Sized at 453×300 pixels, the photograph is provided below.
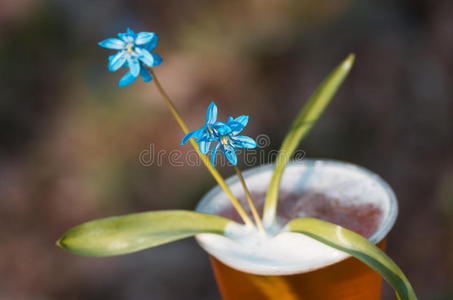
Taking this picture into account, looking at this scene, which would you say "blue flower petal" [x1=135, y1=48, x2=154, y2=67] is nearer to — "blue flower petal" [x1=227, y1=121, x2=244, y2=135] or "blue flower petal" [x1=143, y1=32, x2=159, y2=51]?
"blue flower petal" [x1=143, y1=32, x2=159, y2=51]

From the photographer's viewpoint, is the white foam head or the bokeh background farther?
the bokeh background

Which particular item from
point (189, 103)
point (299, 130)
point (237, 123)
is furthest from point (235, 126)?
point (189, 103)

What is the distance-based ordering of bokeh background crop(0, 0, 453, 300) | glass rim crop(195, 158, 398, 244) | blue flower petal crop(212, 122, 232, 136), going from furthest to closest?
1. bokeh background crop(0, 0, 453, 300)
2. glass rim crop(195, 158, 398, 244)
3. blue flower petal crop(212, 122, 232, 136)

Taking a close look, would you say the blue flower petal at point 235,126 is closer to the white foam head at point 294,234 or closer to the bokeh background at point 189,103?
the white foam head at point 294,234

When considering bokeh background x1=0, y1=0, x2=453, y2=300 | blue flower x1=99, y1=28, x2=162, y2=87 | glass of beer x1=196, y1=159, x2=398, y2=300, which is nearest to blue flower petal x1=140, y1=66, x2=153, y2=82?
blue flower x1=99, y1=28, x2=162, y2=87

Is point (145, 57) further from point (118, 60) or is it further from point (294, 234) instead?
point (294, 234)

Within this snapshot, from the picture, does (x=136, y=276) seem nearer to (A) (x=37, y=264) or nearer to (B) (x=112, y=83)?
(A) (x=37, y=264)

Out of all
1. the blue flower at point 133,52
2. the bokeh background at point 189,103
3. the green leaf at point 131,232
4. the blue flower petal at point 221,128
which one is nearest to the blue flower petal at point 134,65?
the blue flower at point 133,52
